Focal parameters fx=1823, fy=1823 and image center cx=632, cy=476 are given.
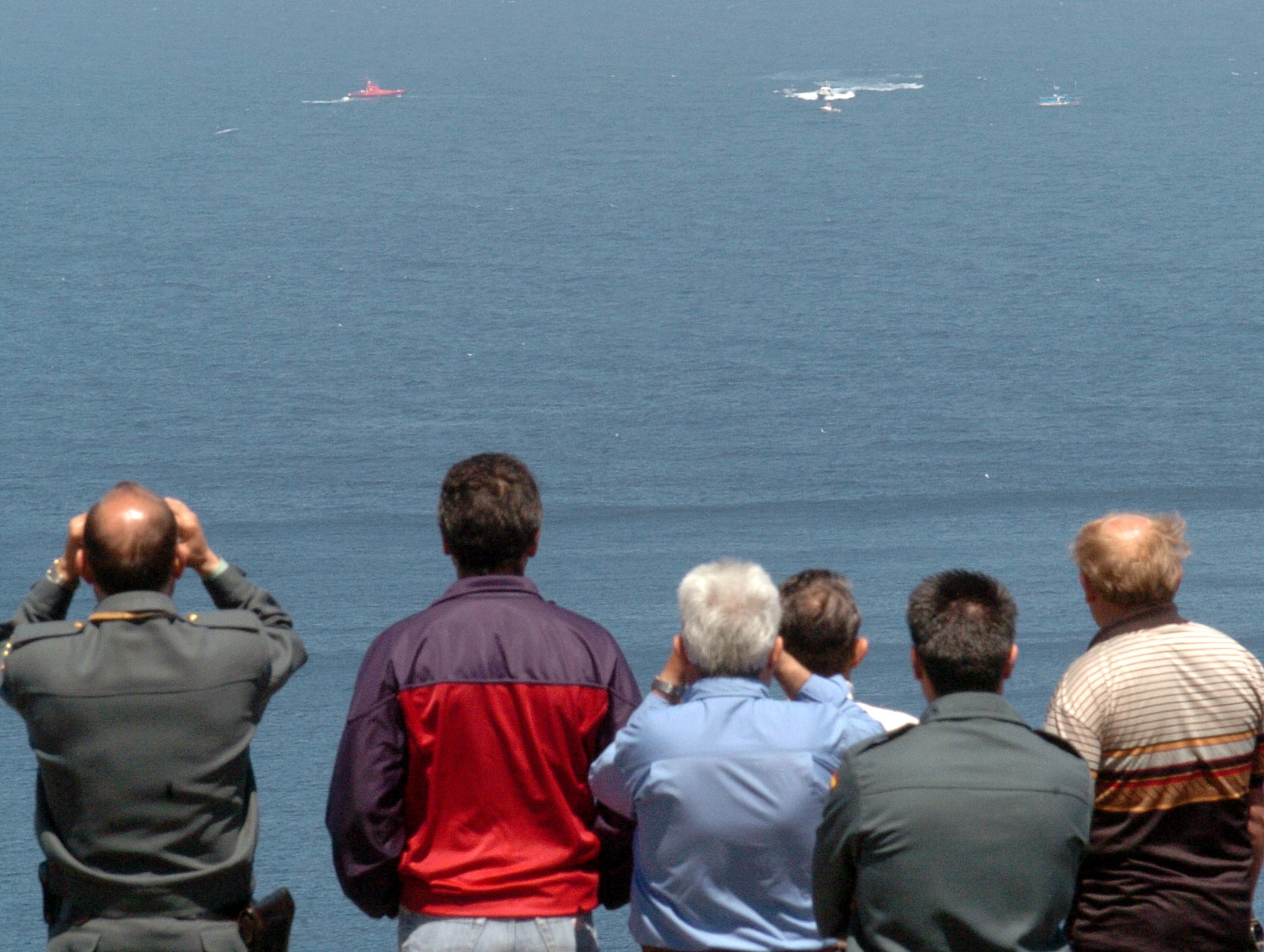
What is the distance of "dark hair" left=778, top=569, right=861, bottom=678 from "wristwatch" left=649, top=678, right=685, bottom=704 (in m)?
0.21

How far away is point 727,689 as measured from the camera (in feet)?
7.32

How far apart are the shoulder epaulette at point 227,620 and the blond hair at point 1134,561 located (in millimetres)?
1036

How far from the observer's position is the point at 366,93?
64.1 feet

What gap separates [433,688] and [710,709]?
341 millimetres

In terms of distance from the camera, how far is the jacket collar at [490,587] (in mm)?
2312

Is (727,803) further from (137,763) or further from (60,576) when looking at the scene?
(60,576)

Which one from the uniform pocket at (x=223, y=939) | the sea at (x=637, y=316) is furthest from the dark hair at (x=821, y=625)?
the sea at (x=637, y=316)

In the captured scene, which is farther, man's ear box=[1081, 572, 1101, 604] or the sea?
the sea

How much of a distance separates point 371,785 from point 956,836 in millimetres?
717

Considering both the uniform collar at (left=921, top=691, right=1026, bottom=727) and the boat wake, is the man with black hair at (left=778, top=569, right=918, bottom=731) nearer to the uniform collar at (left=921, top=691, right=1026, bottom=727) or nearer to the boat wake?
the uniform collar at (left=921, top=691, right=1026, bottom=727)

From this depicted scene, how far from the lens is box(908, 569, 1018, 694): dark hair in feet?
6.82

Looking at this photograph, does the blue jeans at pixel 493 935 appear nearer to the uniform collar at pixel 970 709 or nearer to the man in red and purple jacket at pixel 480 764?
the man in red and purple jacket at pixel 480 764

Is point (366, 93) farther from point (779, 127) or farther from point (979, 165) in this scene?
point (979, 165)

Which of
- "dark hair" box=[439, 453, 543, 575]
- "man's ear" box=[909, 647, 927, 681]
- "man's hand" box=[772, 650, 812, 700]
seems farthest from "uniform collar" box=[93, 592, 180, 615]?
"man's ear" box=[909, 647, 927, 681]
